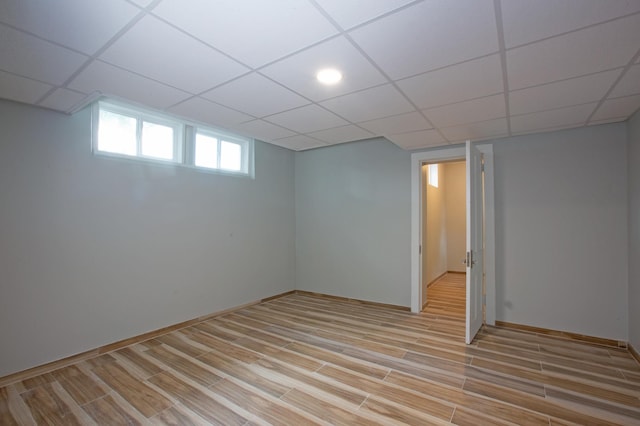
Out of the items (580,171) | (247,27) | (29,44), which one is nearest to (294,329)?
(247,27)

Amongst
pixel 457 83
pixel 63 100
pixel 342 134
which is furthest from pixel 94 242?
pixel 457 83

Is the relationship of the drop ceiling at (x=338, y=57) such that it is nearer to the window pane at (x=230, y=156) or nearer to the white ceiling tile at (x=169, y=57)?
the white ceiling tile at (x=169, y=57)

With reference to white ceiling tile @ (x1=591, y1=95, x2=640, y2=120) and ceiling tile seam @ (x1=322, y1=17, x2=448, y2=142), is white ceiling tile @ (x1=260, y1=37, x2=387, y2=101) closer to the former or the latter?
ceiling tile seam @ (x1=322, y1=17, x2=448, y2=142)

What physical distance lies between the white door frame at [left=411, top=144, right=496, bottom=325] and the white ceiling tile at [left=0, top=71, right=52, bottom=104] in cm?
413

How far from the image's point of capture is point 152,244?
11.2ft

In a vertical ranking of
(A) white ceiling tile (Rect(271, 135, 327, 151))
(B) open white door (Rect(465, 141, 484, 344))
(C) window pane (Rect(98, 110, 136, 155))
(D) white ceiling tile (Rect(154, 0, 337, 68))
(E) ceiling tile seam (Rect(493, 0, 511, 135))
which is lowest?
(B) open white door (Rect(465, 141, 484, 344))

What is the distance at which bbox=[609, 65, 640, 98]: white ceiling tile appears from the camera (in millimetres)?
2036

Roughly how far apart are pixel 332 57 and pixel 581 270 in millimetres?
3610

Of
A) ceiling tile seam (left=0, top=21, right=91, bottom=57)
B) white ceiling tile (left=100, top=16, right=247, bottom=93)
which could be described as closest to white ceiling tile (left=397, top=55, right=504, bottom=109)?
white ceiling tile (left=100, top=16, right=247, bottom=93)

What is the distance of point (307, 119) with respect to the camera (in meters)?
3.29

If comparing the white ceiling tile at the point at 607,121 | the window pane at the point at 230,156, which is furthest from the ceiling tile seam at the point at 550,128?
the window pane at the point at 230,156

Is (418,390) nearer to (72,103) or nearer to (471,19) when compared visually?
(471,19)

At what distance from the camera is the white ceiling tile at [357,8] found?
145cm

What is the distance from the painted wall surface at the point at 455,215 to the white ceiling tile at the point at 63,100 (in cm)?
726
